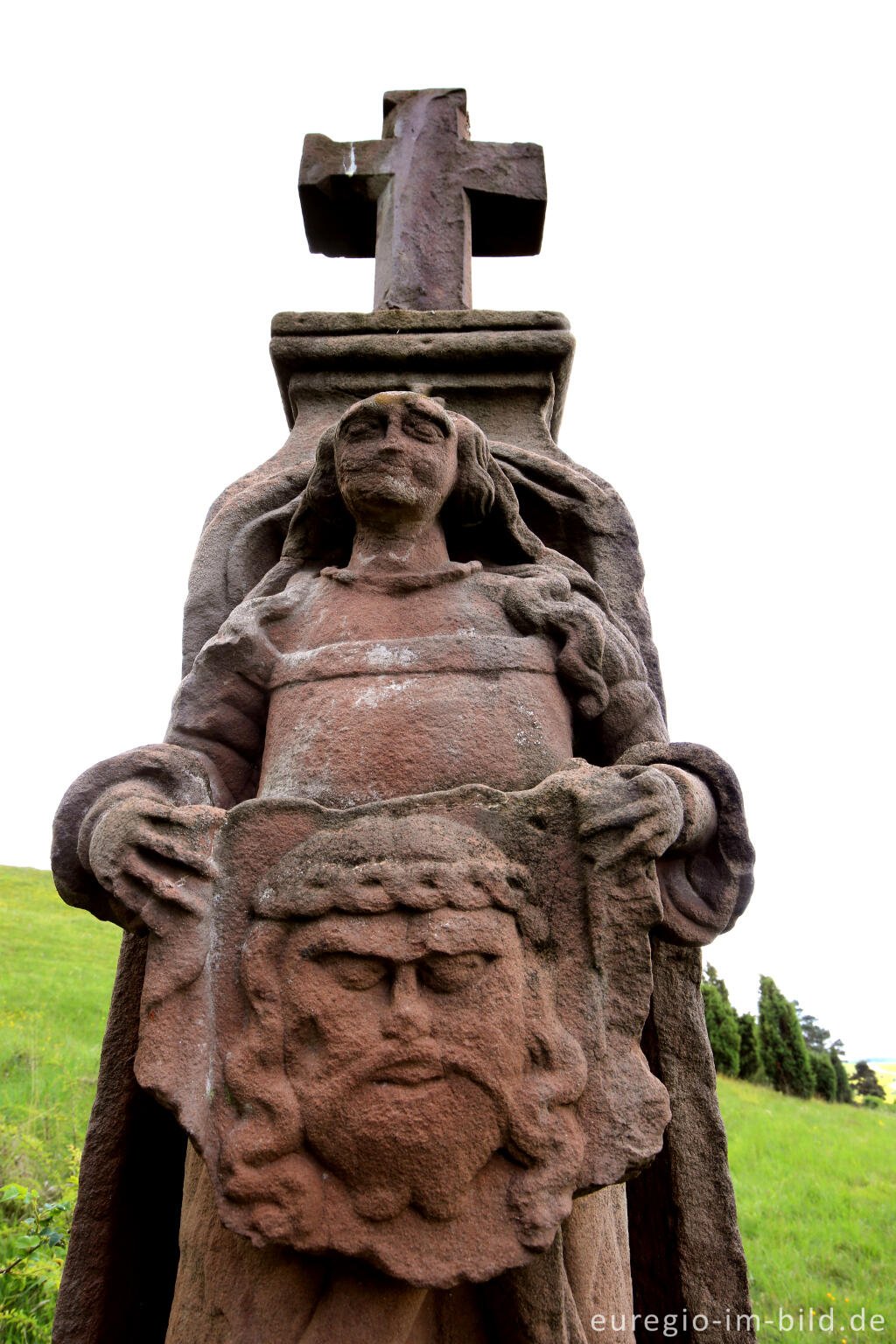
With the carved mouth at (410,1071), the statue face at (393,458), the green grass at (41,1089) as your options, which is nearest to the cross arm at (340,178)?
the statue face at (393,458)

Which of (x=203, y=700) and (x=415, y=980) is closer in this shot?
(x=415, y=980)

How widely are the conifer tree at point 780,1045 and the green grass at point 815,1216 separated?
2.41 m

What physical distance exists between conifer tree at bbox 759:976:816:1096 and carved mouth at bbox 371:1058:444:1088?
9311 millimetres

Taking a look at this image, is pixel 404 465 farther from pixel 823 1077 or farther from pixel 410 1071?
pixel 823 1077

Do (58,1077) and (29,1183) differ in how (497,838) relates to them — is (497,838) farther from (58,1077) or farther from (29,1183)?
(58,1077)

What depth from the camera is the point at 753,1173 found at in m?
5.51

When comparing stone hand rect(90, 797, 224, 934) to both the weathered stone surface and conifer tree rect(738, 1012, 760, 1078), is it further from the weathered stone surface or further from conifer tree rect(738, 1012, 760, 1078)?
conifer tree rect(738, 1012, 760, 1078)

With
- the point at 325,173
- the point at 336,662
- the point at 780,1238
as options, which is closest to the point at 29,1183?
the point at 336,662

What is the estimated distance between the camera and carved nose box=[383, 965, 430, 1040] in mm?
1613

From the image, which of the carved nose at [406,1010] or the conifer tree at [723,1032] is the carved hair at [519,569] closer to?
the carved nose at [406,1010]

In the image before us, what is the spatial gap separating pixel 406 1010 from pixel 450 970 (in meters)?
0.11

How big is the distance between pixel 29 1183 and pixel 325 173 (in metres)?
4.73

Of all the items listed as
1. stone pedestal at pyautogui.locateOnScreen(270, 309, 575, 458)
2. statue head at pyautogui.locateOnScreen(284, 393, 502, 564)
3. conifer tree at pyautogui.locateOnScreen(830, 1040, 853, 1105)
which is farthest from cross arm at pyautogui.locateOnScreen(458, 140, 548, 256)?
conifer tree at pyautogui.locateOnScreen(830, 1040, 853, 1105)

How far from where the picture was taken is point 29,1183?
13.1 feet
